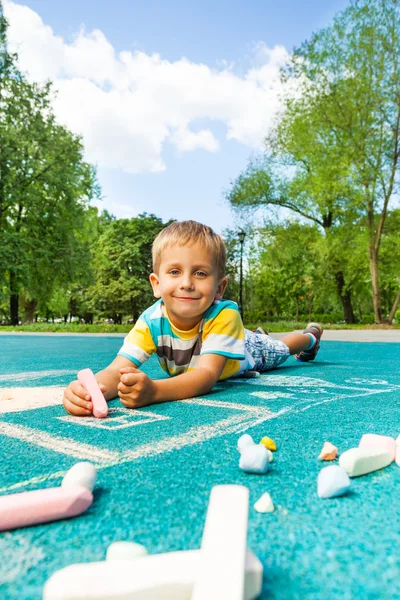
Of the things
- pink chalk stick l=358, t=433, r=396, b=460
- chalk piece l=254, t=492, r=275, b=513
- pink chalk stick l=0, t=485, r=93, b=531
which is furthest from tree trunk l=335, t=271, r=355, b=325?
pink chalk stick l=0, t=485, r=93, b=531

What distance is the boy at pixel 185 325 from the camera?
2.63 meters

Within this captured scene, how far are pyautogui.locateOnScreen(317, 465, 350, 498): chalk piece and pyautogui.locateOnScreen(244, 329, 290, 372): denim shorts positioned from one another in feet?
8.50

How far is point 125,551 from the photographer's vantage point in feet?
2.75

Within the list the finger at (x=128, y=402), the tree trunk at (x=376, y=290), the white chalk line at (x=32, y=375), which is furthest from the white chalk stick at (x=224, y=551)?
the tree trunk at (x=376, y=290)

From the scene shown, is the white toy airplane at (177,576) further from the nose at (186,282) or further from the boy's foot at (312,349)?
the boy's foot at (312,349)

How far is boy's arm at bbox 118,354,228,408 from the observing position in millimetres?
2237

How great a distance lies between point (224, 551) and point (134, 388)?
1.52 metres

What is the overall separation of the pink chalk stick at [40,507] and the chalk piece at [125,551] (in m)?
0.24

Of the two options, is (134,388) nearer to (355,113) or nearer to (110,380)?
(110,380)

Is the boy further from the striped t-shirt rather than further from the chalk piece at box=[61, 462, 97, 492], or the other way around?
the chalk piece at box=[61, 462, 97, 492]

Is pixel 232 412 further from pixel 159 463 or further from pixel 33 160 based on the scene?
pixel 33 160

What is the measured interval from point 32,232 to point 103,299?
1052 centimetres

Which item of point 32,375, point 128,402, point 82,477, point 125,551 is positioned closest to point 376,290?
point 32,375

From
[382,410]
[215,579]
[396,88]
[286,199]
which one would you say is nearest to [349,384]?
[382,410]
